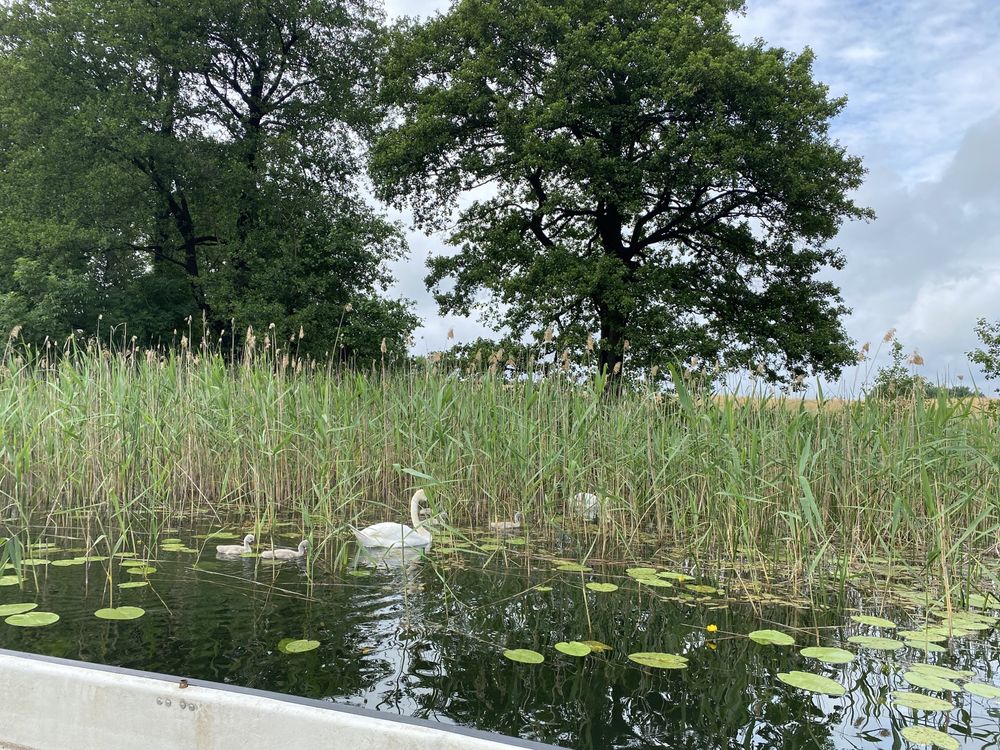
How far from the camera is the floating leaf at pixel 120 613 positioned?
3.40m

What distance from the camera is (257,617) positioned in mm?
3484

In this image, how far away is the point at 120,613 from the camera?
3434 millimetres

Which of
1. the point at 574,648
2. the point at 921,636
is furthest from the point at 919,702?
the point at 574,648

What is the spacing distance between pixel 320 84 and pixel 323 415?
18914 mm

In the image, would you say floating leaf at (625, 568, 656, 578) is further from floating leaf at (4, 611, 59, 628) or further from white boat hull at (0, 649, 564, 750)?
floating leaf at (4, 611, 59, 628)

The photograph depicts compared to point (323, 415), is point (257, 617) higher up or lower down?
lower down

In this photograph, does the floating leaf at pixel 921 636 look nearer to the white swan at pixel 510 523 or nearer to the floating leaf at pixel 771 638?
the floating leaf at pixel 771 638

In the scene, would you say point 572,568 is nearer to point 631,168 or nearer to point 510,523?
point 510,523

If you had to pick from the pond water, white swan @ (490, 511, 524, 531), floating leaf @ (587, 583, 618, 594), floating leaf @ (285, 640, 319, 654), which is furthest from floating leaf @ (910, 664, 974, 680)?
white swan @ (490, 511, 524, 531)

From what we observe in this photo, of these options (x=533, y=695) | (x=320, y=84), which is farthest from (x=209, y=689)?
(x=320, y=84)

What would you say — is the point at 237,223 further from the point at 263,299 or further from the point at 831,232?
the point at 831,232

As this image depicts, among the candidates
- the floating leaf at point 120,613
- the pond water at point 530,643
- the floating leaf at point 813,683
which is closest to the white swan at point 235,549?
the pond water at point 530,643

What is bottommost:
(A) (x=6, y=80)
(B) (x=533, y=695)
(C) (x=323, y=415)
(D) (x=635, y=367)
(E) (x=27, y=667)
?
(B) (x=533, y=695)

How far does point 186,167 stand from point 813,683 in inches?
787
